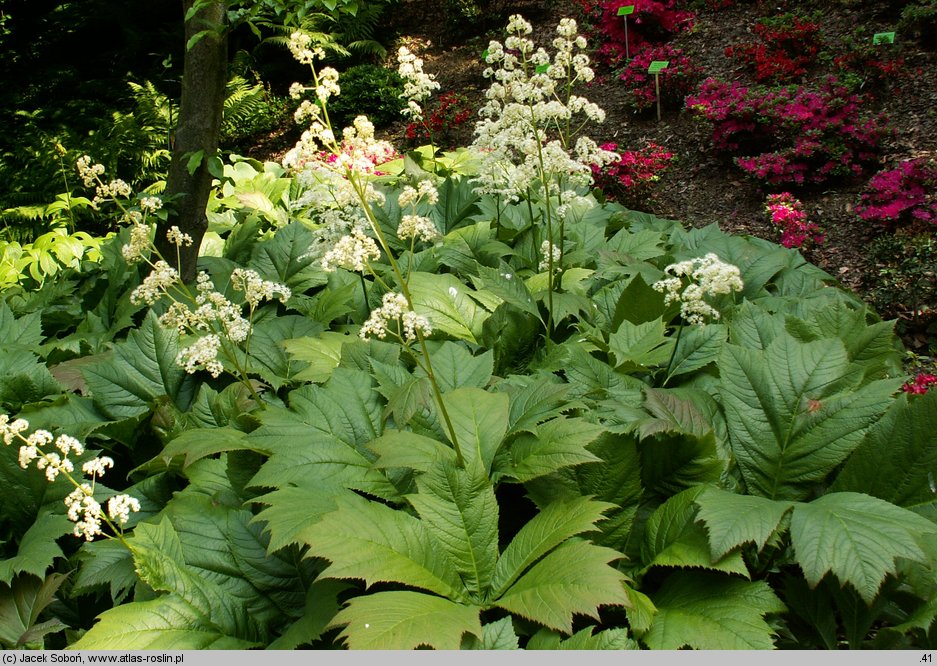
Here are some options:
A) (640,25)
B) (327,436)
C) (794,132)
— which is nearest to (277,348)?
(327,436)

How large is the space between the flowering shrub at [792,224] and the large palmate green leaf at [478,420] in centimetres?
411

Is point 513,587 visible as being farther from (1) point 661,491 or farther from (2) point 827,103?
(2) point 827,103

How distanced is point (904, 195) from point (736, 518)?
4800mm

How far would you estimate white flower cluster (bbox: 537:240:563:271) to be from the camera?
127 inches

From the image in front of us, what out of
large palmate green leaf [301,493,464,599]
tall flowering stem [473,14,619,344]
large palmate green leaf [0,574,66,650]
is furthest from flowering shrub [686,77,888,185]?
large palmate green leaf [0,574,66,650]

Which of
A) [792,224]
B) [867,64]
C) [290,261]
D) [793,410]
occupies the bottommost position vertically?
[792,224]

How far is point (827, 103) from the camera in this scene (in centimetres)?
642

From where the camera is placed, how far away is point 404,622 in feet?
5.22

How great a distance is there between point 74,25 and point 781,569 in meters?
11.3

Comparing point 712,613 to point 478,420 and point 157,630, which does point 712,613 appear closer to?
point 478,420

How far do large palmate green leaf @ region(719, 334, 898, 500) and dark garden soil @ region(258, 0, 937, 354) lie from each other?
2.17 meters

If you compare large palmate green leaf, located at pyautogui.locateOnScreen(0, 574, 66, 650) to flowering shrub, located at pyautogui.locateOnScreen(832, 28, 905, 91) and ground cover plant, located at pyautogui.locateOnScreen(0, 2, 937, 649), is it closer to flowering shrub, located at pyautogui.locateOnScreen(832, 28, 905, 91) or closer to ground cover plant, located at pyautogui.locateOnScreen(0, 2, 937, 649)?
ground cover plant, located at pyautogui.locateOnScreen(0, 2, 937, 649)

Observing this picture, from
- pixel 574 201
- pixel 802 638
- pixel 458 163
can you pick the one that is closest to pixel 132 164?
pixel 458 163

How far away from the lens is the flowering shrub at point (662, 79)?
777 cm
